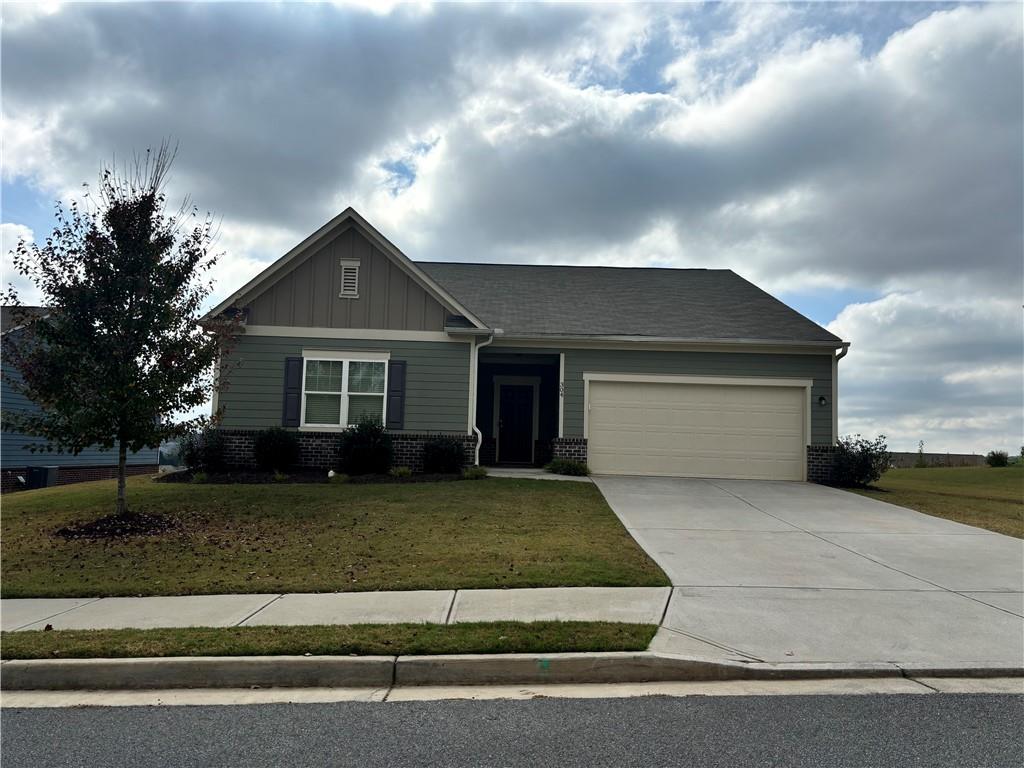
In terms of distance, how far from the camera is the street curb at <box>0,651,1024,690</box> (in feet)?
16.9

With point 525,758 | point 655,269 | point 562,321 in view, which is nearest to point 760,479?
point 562,321

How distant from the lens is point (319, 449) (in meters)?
16.0

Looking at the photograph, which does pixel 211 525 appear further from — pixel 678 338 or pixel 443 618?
pixel 678 338

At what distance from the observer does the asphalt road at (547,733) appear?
13.1ft

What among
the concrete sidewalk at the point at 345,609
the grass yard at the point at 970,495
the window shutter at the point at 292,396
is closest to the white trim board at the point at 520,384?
the window shutter at the point at 292,396

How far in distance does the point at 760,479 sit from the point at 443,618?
12.4 m

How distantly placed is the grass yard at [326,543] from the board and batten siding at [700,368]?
3.81 m

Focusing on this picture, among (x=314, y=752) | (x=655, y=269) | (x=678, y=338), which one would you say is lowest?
(x=314, y=752)

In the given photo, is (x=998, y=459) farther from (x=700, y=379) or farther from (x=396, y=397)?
(x=396, y=397)

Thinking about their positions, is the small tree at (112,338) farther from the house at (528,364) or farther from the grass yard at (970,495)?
the grass yard at (970,495)

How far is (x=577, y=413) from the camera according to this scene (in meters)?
17.2

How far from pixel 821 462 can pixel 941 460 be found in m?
16.3

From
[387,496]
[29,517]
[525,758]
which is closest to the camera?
[525,758]

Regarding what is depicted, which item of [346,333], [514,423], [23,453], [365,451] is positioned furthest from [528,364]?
[23,453]
